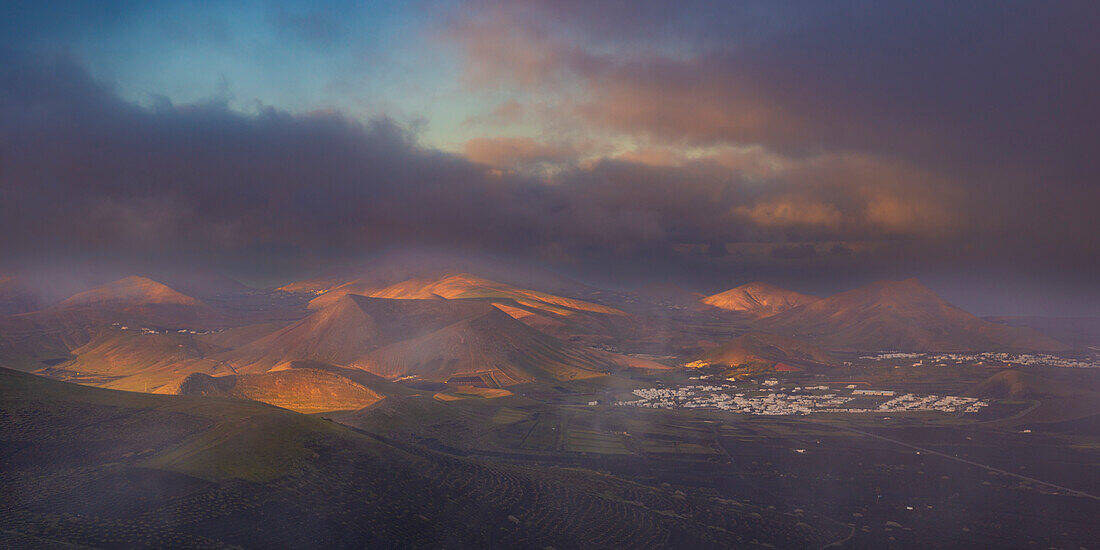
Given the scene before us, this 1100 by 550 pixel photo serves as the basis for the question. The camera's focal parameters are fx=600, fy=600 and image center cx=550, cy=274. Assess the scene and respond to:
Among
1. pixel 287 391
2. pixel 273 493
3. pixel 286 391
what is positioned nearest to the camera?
pixel 273 493

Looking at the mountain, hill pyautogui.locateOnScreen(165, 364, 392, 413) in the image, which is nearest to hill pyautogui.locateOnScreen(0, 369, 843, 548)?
hill pyautogui.locateOnScreen(165, 364, 392, 413)

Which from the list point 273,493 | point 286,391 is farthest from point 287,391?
point 273,493

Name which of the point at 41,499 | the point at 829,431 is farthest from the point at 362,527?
the point at 829,431

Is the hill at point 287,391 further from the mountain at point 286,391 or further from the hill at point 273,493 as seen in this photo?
the hill at point 273,493

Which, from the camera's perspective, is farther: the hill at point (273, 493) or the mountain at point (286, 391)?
the mountain at point (286, 391)

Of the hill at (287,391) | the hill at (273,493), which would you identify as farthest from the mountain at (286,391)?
the hill at (273,493)

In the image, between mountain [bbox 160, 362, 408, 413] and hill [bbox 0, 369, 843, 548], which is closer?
hill [bbox 0, 369, 843, 548]

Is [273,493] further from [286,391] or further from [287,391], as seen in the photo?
[287,391]

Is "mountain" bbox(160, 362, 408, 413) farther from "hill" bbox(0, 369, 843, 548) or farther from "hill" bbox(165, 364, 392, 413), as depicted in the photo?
"hill" bbox(0, 369, 843, 548)
